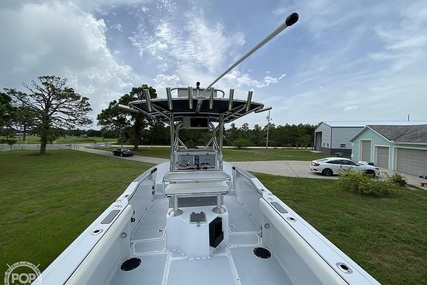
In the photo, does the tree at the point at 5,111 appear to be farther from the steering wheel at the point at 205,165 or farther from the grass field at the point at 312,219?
the steering wheel at the point at 205,165

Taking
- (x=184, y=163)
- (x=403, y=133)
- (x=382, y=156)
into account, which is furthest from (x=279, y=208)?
(x=403, y=133)

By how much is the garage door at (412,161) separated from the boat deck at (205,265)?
547 inches

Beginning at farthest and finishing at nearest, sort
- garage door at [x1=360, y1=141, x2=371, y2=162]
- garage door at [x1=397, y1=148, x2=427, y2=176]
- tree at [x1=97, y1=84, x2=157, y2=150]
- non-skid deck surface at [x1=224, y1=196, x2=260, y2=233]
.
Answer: tree at [x1=97, y1=84, x2=157, y2=150], garage door at [x1=360, y1=141, x2=371, y2=162], garage door at [x1=397, y1=148, x2=427, y2=176], non-skid deck surface at [x1=224, y1=196, x2=260, y2=233]

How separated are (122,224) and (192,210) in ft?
3.14

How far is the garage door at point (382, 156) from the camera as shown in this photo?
1446cm

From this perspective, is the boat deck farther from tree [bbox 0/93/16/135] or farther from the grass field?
tree [bbox 0/93/16/135]

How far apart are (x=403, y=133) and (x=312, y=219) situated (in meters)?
14.6

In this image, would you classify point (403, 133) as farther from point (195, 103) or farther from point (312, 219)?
point (195, 103)

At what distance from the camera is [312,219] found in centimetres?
494

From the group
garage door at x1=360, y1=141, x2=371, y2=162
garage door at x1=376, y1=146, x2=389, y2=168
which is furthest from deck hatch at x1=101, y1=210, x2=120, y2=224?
garage door at x1=360, y1=141, x2=371, y2=162

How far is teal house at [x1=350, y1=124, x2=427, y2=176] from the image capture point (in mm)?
11688

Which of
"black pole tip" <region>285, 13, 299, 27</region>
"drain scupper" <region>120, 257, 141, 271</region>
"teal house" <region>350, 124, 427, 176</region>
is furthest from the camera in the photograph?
"teal house" <region>350, 124, 427, 176</region>

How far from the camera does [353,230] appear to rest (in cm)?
436

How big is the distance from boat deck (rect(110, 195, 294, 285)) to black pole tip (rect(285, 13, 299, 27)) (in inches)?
92.7
